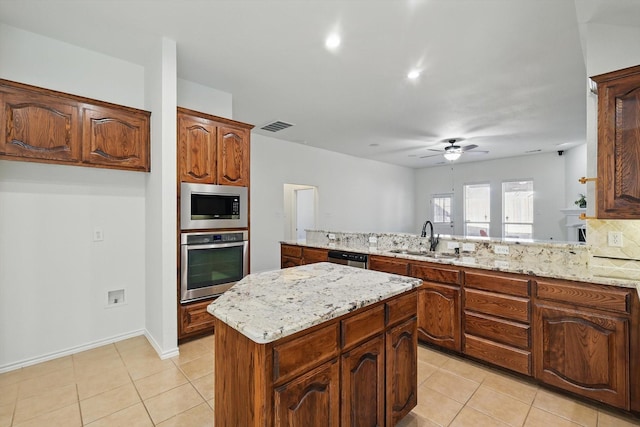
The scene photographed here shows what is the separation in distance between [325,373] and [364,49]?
9.05 ft

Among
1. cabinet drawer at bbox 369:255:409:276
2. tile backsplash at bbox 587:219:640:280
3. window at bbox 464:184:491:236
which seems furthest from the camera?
window at bbox 464:184:491:236

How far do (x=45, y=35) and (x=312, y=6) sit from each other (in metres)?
2.41

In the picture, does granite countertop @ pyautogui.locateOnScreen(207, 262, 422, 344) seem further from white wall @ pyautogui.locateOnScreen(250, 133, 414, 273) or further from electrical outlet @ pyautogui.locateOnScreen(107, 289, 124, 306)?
white wall @ pyautogui.locateOnScreen(250, 133, 414, 273)

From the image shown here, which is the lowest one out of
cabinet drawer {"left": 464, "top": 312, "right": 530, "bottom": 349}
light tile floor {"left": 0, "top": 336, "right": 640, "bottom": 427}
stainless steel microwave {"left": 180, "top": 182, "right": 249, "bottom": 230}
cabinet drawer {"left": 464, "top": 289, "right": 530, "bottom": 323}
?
light tile floor {"left": 0, "top": 336, "right": 640, "bottom": 427}

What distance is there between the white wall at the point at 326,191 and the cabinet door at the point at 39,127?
3.13 m

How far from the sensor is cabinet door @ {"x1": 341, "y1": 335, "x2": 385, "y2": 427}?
1.37 metres

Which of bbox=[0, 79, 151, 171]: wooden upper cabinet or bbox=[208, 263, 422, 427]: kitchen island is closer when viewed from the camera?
bbox=[208, 263, 422, 427]: kitchen island

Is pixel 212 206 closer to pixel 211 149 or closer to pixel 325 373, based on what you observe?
pixel 211 149

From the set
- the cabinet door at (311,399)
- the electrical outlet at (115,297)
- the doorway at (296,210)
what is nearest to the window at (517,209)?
the doorway at (296,210)

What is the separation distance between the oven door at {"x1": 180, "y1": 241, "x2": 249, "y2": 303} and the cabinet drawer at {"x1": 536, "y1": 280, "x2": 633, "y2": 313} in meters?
2.83

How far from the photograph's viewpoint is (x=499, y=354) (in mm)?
2398

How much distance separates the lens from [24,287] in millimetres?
2516

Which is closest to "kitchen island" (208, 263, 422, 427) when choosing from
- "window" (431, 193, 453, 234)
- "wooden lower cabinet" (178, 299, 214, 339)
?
"wooden lower cabinet" (178, 299, 214, 339)

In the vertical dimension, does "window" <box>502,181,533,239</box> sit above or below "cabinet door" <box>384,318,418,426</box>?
above
